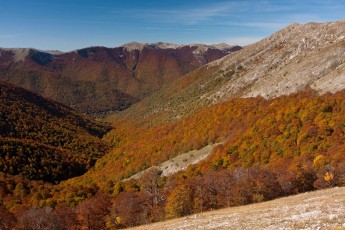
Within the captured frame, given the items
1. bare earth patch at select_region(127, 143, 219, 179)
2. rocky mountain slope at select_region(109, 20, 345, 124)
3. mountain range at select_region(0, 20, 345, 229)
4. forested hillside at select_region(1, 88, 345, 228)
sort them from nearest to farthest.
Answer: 1. forested hillside at select_region(1, 88, 345, 228)
2. mountain range at select_region(0, 20, 345, 229)
3. rocky mountain slope at select_region(109, 20, 345, 124)
4. bare earth patch at select_region(127, 143, 219, 179)

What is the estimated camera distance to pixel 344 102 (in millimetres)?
96500

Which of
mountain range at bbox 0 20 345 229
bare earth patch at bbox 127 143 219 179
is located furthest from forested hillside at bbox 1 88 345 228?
bare earth patch at bbox 127 143 219 179

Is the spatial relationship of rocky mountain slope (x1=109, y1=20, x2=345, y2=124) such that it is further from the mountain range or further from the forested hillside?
the forested hillside

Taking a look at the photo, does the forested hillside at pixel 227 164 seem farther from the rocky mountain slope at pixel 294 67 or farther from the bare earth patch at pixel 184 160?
the rocky mountain slope at pixel 294 67

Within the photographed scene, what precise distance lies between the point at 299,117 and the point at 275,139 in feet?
42.0

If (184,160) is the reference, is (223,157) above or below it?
above

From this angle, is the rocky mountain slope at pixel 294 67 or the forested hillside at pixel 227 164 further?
the rocky mountain slope at pixel 294 67

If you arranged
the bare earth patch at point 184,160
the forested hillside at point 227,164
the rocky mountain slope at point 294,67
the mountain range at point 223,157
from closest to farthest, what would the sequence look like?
the forested hillside at point 227,164 → the mountain range at point 223,157 → the rocky mountain slope at point 294,67 → the bare earth patch at point 184,160

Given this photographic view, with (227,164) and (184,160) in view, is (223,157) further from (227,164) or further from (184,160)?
(184,160)

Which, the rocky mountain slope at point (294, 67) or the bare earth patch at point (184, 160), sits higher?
the rocky mountain slope at point (294, 67)

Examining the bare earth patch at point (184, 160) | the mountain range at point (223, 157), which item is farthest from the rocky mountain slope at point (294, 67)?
the bare earth patch at point (184, 160)

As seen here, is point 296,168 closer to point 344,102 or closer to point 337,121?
point 337,121

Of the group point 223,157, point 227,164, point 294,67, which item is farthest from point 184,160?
point 294,67

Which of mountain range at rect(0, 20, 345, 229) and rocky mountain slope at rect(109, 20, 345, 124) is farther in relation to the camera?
rocky mountain slope at rect(109, 20, 345, 124)
